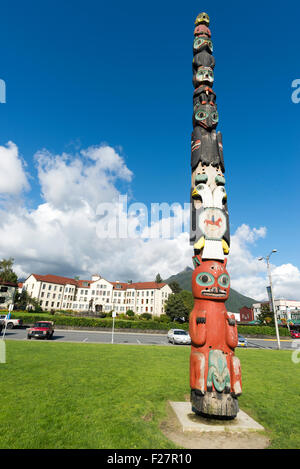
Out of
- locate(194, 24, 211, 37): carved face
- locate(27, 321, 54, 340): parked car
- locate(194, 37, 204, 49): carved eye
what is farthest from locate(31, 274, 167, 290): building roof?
locate(194, 37, 204, 49): carved eye

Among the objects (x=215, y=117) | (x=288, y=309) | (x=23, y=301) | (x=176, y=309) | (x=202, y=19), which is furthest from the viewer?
(x=288, y=309)

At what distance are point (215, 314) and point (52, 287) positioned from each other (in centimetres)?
7827

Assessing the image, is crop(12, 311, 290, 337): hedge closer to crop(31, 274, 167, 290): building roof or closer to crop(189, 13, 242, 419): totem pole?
crop(189, 13, 242, 419): totem pole

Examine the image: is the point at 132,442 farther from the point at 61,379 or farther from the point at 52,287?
the point at 52,287

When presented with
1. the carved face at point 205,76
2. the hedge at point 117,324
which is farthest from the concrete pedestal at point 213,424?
the hedge at point 117,324

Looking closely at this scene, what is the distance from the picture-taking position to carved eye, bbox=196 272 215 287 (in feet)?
23.5

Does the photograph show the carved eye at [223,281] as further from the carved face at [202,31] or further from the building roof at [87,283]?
the building roof at [87,283]

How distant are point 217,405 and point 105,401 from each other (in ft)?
11.5

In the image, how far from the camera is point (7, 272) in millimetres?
64625

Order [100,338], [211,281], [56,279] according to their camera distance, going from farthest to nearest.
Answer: [56,279] < [100,338] < [211,281]

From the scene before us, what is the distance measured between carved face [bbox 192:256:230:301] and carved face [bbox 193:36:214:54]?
10.6 m

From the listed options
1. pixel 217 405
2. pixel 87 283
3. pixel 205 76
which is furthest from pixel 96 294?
pixel 217 405

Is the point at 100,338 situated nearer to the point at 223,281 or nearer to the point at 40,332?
the point at 40,332
